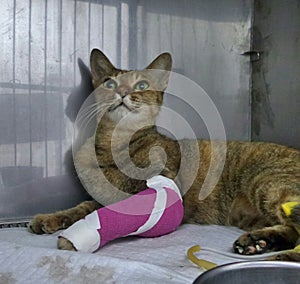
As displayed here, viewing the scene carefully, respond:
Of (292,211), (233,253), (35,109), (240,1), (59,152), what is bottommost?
(233,253)

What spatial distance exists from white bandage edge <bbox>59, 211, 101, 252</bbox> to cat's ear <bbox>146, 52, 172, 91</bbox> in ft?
2.75

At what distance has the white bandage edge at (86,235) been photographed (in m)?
1.29

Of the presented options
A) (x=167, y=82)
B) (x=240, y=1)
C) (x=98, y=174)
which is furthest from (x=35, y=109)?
(x=240, y=1)

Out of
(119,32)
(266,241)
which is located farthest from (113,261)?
(119,32)

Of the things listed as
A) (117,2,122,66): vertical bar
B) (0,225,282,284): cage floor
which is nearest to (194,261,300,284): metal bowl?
(0,225,282,284): cage floor

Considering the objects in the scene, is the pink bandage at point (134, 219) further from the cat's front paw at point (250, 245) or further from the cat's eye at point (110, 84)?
the cat's eye at point (110, 84)

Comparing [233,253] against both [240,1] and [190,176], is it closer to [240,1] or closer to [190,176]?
[190,176]

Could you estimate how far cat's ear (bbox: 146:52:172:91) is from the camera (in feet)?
6.53

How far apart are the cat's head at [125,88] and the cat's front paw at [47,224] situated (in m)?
0.47

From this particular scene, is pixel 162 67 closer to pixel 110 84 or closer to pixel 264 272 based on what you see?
pixel 110 84

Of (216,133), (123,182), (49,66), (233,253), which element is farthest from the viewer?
(216,133)

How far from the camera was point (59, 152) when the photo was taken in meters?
1.89

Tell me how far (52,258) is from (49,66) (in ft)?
3.01

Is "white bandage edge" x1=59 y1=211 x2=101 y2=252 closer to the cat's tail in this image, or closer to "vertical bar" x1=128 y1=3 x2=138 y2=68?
the cat's tail
